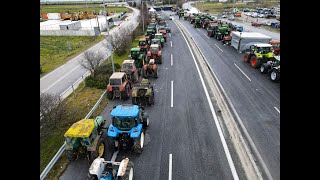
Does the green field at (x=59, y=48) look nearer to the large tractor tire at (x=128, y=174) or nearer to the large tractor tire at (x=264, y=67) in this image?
the large tractor tire at (x=128, y=174)

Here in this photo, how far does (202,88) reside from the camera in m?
21.5

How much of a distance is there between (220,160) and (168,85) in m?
11.5

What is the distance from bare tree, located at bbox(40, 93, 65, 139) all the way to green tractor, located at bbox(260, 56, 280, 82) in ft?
59.2

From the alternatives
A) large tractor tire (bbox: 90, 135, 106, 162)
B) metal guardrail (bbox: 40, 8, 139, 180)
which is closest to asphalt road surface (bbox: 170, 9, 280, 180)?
large tractor tire (bbox: 90, 135, 106, 162)

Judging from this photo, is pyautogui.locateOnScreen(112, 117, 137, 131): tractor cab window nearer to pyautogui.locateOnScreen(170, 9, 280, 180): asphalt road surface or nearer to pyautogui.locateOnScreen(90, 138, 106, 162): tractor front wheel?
pyautogui.locateOnScreen(90, 138, 106, 162): tractor front wheel

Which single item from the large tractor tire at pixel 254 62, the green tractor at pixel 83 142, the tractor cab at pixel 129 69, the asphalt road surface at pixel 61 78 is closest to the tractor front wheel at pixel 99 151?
the green tractor at pixel 83 142

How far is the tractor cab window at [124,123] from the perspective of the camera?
12688mm

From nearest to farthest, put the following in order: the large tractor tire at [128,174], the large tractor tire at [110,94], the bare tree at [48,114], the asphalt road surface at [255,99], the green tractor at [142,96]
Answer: the large tractor tire at [128,174]
the asphalt road surface at [255,99]
the bare tree at [48,114]
the green tractor at [142,96]
the large tractor tire at [110,94]

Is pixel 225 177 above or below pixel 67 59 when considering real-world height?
below

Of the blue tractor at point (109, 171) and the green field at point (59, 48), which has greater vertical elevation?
the green field at point (59, 48)

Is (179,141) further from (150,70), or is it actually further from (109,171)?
(150,70)

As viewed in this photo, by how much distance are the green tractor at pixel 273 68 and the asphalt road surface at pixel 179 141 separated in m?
6.78
